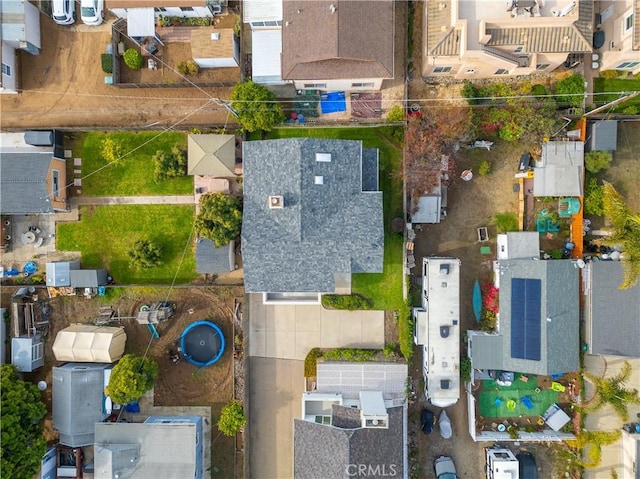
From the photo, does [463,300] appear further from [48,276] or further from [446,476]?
[48,276]

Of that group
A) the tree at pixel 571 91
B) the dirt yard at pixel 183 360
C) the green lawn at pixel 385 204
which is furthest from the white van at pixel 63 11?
the tree at pixel 571 91

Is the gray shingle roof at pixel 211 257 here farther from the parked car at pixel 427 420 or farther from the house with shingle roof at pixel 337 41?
the parked car at pixel 427 420

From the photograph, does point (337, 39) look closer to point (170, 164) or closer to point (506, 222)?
point (170, 164)

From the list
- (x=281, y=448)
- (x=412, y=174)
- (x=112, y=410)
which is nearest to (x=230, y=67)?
(x=412, y=174)

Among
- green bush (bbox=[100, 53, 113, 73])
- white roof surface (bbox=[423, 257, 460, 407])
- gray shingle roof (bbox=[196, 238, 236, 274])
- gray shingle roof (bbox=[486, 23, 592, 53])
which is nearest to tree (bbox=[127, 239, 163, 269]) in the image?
gray shingle roof (bbox=[196, 238, 236, 274])

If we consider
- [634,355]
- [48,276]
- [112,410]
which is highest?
[48,276]

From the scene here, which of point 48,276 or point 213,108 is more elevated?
point 213,108

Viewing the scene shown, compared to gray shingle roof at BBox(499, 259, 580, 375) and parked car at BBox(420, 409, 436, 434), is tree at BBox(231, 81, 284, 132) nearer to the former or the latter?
gray shingle roof at BBox(499, 259, 580, 375)

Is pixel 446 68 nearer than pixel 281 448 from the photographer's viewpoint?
Yes

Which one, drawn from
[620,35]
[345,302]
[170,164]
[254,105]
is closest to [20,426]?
[170,164]
